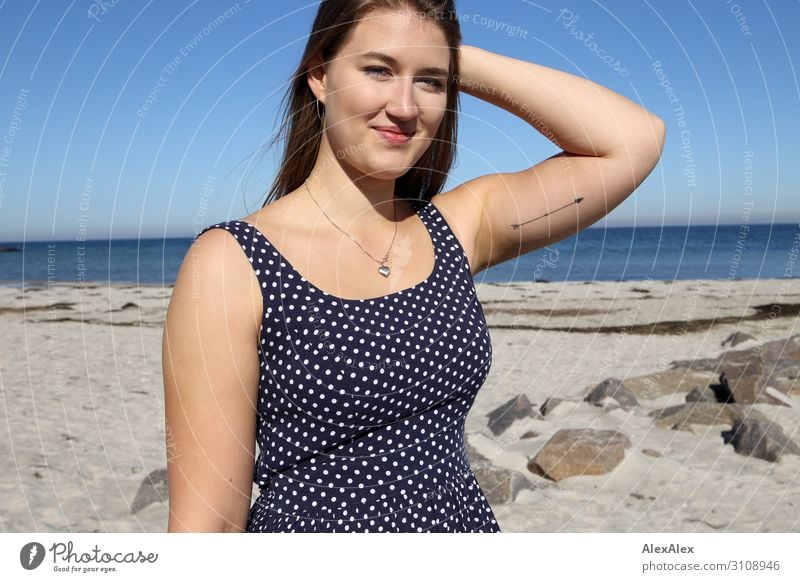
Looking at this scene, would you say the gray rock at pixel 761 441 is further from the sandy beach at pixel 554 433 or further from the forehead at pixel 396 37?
the forehead at pixel 396 37

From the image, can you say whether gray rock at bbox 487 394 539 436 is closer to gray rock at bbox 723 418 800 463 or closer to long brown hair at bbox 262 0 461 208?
gray rock at bbox 723 418 800 463

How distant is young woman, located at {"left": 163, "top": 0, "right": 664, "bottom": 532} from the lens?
1696 mm

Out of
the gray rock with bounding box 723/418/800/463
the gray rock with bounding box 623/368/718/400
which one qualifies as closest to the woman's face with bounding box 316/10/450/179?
the gray rock with bounding box 723/418/800/463

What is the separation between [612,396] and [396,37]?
5699mm

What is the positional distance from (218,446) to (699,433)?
5221 mm

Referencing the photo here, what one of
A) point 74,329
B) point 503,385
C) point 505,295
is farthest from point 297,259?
point 505,295

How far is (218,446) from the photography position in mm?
1697

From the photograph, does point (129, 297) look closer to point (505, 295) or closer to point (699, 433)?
point (505, 295)

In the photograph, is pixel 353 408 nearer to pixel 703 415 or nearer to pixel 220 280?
pixel 220 280

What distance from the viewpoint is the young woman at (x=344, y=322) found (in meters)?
1.70

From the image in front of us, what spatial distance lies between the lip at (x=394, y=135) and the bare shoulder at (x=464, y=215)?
400 mm

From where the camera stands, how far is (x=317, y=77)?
207cm

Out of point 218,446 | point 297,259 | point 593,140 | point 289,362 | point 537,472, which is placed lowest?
point 537,472

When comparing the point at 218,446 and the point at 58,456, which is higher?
the point at 218,446
